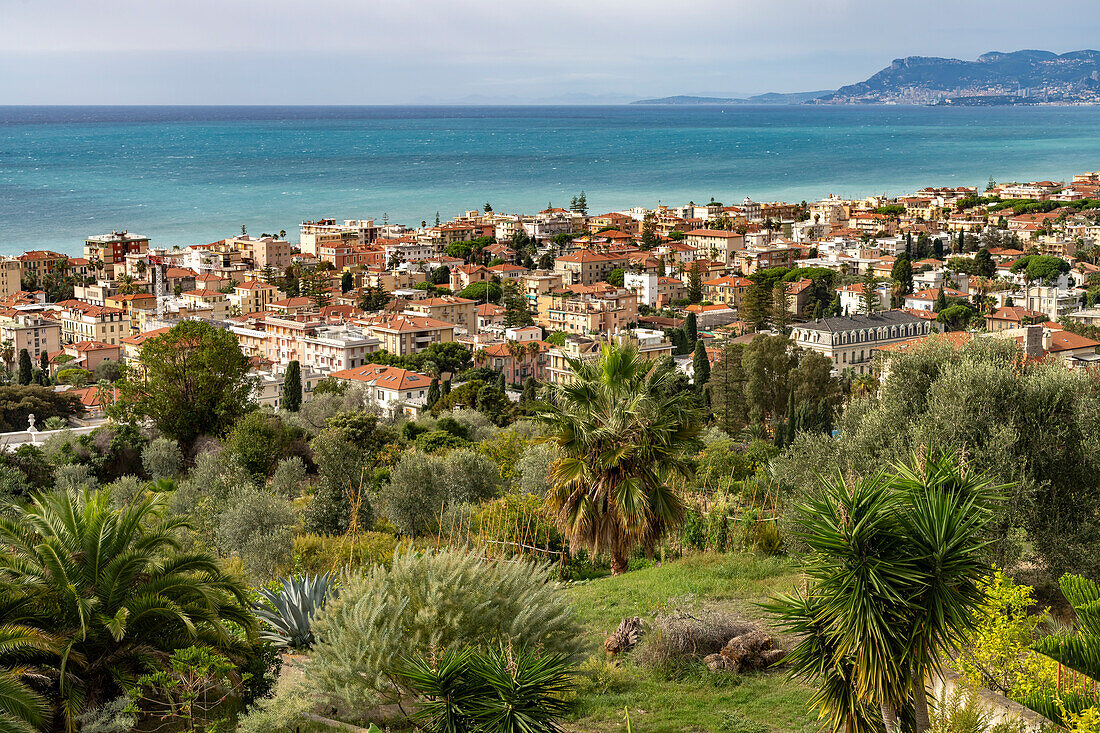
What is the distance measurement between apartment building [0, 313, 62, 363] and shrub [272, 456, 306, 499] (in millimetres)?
39277

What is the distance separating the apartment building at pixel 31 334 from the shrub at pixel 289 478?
3928 centimetres

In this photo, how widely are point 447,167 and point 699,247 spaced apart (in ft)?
228

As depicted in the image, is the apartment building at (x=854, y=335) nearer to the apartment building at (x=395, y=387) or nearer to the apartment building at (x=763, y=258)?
the apartment building at (x=395, y=387)

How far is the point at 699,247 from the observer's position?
79750 mm

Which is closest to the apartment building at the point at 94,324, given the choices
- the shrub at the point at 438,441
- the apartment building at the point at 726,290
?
the apartment building at the point at 726,290

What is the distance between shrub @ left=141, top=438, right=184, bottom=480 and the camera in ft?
62.1

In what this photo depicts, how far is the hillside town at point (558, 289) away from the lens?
47.6 meters

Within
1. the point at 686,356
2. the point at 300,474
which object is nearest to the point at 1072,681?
the point at 300,474

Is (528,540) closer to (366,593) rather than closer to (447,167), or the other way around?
(366,593)

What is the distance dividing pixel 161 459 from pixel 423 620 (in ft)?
47.9

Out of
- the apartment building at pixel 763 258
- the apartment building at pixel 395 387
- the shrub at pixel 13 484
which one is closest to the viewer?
the shrub at pixel 13 484

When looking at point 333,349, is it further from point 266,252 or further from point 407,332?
point 266,252

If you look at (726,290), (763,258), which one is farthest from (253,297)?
(763,258)

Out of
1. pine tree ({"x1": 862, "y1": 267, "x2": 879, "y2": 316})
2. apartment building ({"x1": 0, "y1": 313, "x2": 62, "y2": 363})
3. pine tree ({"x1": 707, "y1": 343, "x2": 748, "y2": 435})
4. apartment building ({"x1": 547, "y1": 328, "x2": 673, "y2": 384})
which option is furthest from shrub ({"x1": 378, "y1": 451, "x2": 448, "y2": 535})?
apartment building ({"x1": 0, "y1": 313, "x2": 62, "y2": 363})
